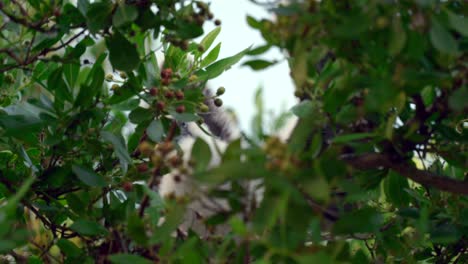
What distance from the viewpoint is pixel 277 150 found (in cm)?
80

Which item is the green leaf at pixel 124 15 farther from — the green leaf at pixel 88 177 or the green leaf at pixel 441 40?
the green leaf at pixel 441 40

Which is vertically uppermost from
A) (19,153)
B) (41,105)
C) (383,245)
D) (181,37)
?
(181,37)

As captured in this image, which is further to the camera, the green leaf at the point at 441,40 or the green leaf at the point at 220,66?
the green leaf at the point at 220,66

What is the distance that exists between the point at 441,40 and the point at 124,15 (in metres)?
0.54

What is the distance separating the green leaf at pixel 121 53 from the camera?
1.31 metres

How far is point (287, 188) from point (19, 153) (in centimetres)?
91

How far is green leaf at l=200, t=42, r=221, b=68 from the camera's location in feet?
5.59

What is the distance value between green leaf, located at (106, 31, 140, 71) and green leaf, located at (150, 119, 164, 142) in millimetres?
109

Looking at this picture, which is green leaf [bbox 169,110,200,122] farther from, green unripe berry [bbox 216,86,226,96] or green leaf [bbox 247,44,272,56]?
green leaf [bbox 247,44,272,56]

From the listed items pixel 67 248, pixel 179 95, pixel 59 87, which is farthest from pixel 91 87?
pixel 67 248

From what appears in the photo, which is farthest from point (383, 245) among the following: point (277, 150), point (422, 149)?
point (277, 150)

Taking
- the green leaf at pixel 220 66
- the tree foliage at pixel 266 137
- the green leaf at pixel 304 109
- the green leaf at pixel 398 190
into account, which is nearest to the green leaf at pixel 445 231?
the tree foliage at pixel 266 137

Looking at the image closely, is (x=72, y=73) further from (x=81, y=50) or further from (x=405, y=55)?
(x=405, y=55)

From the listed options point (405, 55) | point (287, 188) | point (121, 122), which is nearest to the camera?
point (287, 188)
